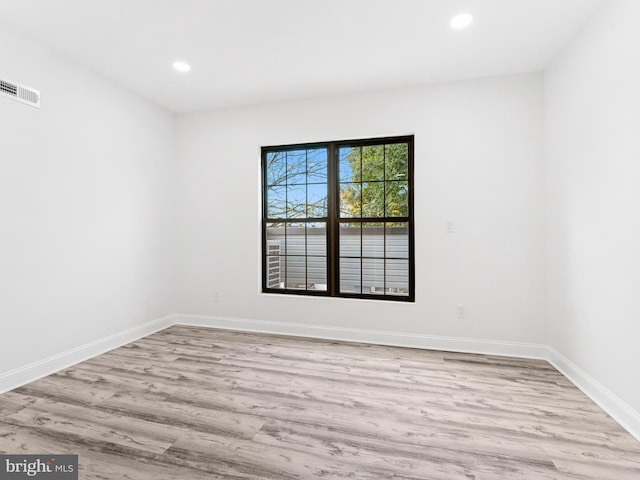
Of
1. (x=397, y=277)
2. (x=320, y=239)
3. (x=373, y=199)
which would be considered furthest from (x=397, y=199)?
(x=320, y=239)

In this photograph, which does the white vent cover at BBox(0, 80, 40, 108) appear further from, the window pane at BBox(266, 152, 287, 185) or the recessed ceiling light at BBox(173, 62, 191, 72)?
the window pane at BBox(266, 152, 287, 185)

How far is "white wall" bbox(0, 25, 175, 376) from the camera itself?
8.57 ft

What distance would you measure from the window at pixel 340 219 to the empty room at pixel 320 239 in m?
0.03

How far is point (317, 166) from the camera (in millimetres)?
4047

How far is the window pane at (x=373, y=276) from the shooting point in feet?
12.5

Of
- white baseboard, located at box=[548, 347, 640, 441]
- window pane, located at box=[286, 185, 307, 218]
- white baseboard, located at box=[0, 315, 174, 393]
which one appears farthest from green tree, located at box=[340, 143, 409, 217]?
white baseboard, located at box=[0, 315, 174, 393]

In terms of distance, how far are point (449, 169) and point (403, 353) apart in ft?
6.37

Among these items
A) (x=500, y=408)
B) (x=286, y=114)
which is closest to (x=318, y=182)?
(x=286, y=114)

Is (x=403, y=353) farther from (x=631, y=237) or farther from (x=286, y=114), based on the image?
(x=286, y=114)

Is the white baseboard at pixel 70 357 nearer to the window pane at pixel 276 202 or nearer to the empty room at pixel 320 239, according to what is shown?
the empty room at pixel 320 239

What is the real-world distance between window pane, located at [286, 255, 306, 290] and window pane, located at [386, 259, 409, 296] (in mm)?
1026

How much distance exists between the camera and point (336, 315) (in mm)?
3838

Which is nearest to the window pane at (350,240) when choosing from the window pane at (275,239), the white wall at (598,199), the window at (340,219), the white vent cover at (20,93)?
the window at (340,219)

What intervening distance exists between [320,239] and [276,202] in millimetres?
743
